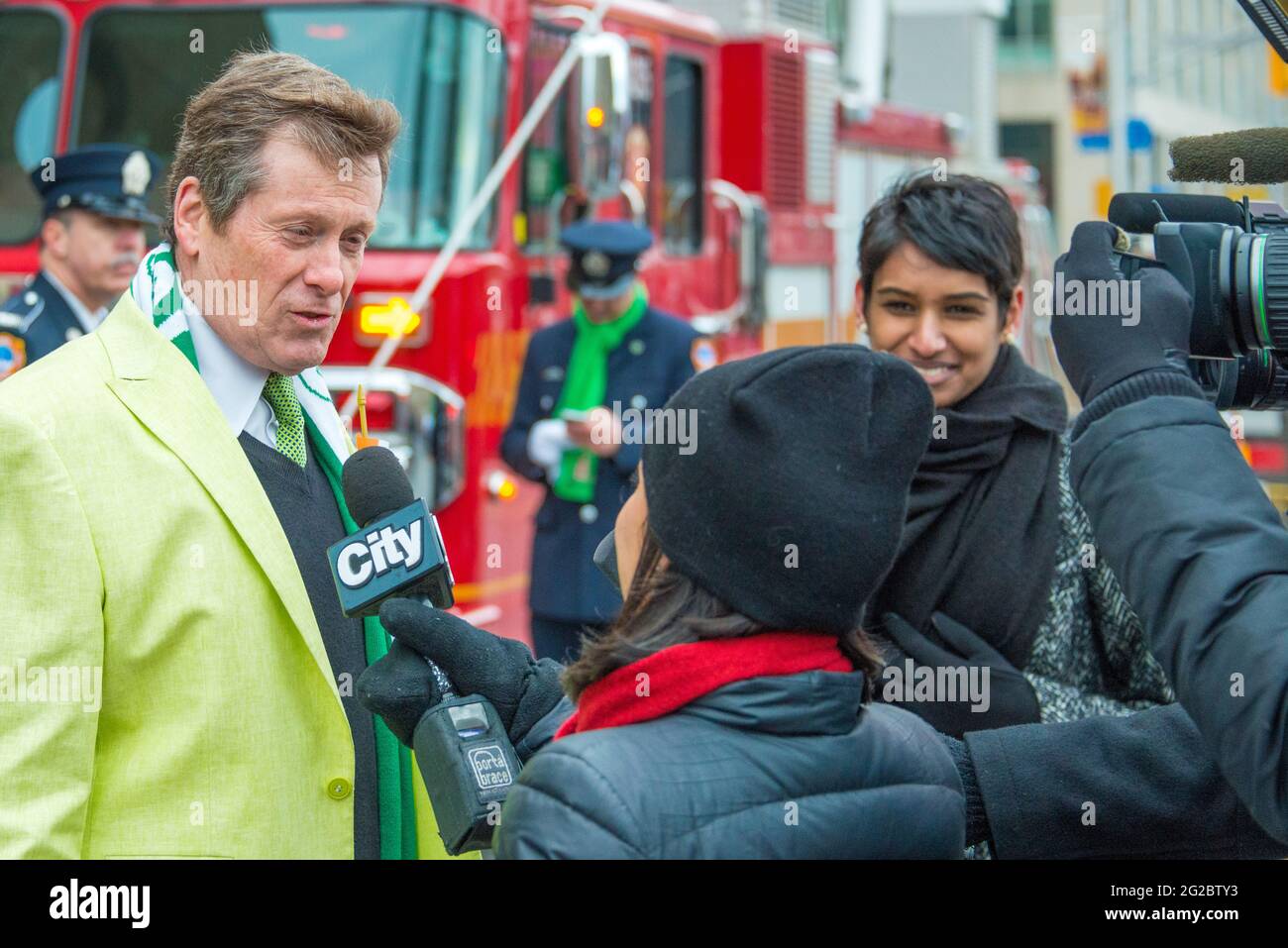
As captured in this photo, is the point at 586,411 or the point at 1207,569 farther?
the point at 586,411

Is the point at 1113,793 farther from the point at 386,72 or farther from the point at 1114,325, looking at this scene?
the point at 386,72

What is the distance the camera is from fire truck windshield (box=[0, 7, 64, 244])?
6.63 meters

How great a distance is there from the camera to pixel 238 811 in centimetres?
209

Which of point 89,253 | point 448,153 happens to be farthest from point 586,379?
point 89,253

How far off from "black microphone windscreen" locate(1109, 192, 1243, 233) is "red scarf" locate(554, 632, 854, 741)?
0.65 meters

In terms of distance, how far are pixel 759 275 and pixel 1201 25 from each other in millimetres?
28877

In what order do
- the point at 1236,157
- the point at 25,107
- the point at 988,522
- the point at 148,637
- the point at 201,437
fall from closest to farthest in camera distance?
the point at 1236,157
the point at 148,637
the point at 201,437
the point at 988,522
the point at 25,107

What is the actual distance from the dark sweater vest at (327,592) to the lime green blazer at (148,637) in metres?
0.13

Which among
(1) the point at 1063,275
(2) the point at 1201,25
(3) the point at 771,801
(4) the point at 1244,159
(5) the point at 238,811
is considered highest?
(2) the point at 1201,25

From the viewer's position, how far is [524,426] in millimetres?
5742

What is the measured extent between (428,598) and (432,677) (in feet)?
0.42

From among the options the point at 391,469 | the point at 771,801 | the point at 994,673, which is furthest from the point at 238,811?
the point at 994,673

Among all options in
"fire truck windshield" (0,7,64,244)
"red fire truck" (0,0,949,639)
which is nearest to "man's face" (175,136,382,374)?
"red fire truck" (0,0,949,639)

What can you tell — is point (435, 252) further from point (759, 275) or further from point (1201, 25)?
point (1201, 25)
